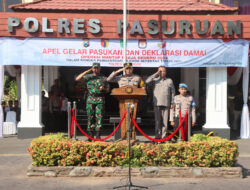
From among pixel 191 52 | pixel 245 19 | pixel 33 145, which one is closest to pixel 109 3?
pixel 191 52

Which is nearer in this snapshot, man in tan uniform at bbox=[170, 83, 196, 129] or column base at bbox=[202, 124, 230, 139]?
man in tan uniform at bbox=[170, 83, 196, 129]

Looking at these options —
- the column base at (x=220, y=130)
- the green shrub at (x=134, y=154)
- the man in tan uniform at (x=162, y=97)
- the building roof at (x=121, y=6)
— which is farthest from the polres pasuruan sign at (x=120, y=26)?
the green shrub at (x=134, y=154)

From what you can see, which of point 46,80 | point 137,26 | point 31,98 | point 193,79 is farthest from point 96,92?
point 193,79

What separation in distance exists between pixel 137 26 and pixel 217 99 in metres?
3.52

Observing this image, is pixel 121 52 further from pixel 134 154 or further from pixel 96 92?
pixel 134 154

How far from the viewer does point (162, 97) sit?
8.83m

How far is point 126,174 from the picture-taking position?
702 centimetres

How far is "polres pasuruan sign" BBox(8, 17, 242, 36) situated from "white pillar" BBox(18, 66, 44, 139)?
1.42 m

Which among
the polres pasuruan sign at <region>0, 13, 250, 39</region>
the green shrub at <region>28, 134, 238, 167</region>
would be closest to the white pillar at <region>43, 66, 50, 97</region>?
the polres pasuruan sign at <region>0, 13, 250, 39</region>

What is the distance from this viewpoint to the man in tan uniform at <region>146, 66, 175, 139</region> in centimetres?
883

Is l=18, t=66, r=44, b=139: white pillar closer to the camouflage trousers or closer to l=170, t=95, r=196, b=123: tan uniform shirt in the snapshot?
the camouflage trousers

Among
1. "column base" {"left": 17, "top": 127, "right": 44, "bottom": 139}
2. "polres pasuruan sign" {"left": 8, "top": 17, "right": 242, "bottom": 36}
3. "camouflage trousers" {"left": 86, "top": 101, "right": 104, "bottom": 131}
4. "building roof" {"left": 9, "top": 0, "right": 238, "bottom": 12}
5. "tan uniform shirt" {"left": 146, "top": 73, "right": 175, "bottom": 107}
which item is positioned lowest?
"column base" {"left": 17, "top": 127, "right": 44, "bottom": 139}

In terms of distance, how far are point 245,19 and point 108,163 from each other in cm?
700

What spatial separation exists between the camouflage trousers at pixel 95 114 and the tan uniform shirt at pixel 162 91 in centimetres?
132
